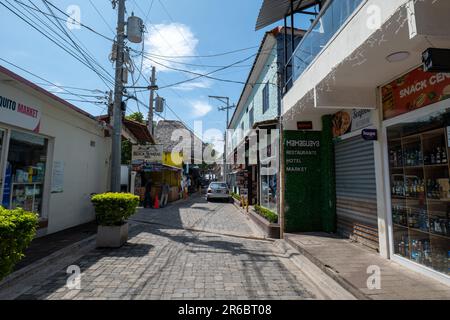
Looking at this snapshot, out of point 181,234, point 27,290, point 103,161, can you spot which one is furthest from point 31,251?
point 103,161

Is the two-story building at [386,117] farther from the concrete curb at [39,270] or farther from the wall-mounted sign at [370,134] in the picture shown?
the concrete curb at [39,270]

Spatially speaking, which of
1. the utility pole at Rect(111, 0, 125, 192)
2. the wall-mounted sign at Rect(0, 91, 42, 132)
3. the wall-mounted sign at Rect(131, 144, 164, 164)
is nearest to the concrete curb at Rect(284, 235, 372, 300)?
the utility pole at Rect(111, 0, 125, 192)

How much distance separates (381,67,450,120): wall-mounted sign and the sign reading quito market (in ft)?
9.66

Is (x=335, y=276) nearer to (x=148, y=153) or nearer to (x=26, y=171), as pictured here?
(x=26, y=171)

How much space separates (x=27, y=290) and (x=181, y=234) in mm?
4643

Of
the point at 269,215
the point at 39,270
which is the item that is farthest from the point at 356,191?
the point at 39,270

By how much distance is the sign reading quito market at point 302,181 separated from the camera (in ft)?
26.8

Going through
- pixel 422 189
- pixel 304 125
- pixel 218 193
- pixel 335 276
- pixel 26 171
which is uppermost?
pixel 304 125

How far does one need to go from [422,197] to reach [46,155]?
921cm

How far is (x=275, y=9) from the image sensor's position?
917 cm

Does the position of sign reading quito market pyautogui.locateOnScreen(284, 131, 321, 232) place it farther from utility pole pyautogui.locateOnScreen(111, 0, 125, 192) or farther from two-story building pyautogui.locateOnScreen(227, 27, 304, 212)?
utility pole pyautogui.locateOnScreen(111, 0, 125, 192)

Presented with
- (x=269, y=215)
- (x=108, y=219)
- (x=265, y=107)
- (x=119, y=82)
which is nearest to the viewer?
(x=108, y=219)
